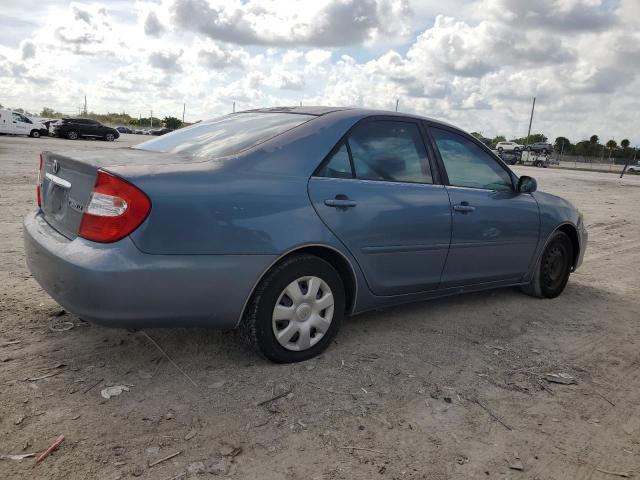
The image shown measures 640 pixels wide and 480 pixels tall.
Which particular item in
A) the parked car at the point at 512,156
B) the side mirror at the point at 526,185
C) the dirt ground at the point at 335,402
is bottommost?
the dirt ground at the point at 335,402

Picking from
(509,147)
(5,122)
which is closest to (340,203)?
(5,122)

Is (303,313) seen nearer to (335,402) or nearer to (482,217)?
(335,402)

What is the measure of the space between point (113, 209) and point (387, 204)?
1776 mm

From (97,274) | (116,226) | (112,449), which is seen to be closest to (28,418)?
(112,449)

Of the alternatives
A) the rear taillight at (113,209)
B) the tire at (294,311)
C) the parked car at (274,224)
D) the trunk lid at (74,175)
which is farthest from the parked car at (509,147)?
the rear taillight at (113,209)

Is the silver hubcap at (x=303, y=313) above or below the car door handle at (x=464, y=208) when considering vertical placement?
below

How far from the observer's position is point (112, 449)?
2.51 meters

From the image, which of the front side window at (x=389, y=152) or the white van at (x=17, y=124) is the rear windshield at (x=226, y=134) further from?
the white van at (x=17, y=124)

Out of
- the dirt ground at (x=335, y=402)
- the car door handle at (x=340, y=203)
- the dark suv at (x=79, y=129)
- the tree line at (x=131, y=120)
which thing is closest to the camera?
the dirt ground at (x=335, y=402)

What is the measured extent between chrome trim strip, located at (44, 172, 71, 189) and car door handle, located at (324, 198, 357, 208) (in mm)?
1517

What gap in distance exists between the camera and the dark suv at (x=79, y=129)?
34156 mm

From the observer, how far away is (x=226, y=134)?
3770mm

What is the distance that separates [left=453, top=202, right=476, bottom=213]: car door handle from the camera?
4.29m

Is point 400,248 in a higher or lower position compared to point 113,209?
lower
